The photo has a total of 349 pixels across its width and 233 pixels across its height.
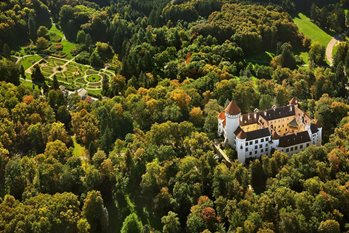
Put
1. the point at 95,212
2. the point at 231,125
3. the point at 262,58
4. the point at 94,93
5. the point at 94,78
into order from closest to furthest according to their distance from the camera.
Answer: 1. the point at 95,212
2. the point at 231,125
3. the point at 94,93
4. the point at 94,78
5. the point at 262,58

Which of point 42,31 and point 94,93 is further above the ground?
point 42,31

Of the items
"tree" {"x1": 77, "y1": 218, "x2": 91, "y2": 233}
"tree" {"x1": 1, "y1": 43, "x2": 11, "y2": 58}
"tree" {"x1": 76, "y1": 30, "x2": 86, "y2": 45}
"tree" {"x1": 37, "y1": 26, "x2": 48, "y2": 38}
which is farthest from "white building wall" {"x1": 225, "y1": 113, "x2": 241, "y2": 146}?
"tree" {"x1": 37, "y1": 26, "x2": 48, "y2": 38}

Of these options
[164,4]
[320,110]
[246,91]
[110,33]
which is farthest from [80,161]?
[164,4]

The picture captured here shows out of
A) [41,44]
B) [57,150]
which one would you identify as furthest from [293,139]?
[41,44]

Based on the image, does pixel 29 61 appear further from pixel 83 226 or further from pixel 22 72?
pixel 83 226

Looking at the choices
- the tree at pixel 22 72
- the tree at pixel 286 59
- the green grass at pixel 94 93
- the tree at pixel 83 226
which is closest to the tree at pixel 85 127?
the green grass at pixel 94 93

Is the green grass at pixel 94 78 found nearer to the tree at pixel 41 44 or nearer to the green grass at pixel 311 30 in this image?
the tree at pixel 41 44

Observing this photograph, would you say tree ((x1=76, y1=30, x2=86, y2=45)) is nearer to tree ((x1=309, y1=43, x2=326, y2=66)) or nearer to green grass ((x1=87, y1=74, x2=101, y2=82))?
green grass ((x1=87, y1=74, x2=101, y2=82))
